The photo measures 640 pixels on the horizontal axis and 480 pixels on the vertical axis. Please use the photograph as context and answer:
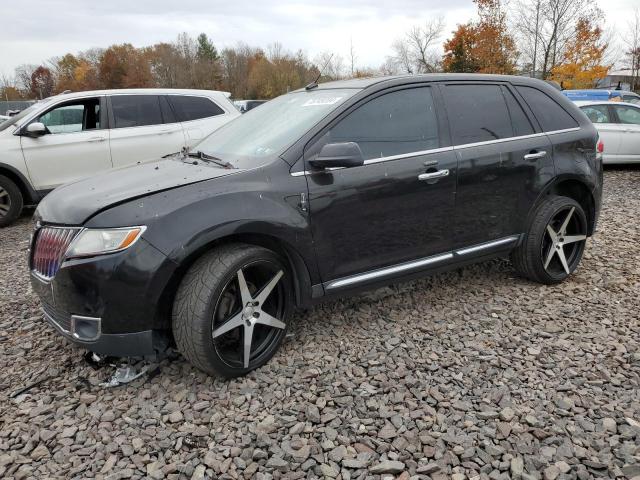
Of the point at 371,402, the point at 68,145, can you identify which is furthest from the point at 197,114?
the point at 371,402

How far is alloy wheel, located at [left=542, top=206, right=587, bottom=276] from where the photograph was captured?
418 centimetres

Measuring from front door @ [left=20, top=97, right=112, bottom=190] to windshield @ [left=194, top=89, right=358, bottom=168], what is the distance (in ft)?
13.1

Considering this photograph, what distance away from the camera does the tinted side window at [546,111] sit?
4.05 m

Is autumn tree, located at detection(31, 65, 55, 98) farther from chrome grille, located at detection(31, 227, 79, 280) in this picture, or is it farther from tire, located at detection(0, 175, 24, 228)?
chrome grille, located at detection(31, 227, 79, 280)

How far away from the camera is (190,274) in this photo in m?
2.71

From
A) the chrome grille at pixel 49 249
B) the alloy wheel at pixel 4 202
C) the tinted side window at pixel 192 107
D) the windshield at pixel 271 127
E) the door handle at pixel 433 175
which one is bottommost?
the alloy wheel at pixel 4 202

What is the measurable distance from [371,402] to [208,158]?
1890 millimetres

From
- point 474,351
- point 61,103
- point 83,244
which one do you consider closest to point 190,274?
point 83,244

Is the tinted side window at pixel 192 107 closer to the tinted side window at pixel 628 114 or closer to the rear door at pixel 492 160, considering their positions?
the rear door at pixel 492 160

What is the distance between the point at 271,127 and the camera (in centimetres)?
344

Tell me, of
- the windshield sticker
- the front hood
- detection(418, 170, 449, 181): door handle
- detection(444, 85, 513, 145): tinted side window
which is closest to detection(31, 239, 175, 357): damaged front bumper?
the front hood

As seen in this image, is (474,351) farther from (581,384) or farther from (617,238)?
(617,238)

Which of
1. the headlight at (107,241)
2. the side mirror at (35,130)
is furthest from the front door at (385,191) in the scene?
the side mirror at (35,130)

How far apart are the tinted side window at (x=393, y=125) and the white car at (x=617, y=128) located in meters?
8.16
